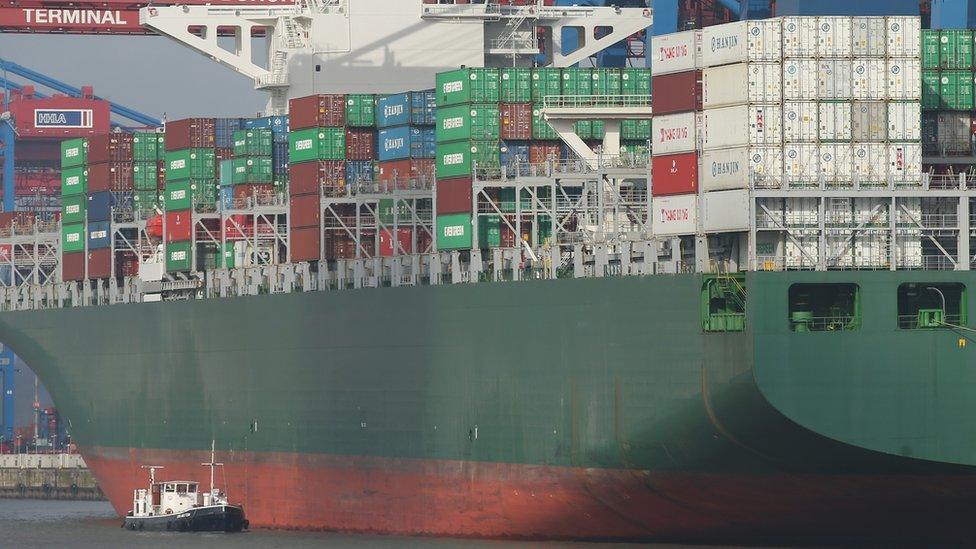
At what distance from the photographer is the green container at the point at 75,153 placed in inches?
2825

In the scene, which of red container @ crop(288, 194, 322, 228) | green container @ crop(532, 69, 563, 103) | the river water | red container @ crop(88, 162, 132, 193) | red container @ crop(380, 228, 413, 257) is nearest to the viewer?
the river water

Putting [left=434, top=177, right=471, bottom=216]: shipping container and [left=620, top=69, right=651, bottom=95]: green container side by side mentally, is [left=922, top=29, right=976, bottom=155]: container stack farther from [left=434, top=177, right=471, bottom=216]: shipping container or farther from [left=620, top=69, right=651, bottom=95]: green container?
[left=434, top=177, right=471, bottom=216]: shipping container

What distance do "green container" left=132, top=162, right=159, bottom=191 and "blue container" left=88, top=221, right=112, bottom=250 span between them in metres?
1.59

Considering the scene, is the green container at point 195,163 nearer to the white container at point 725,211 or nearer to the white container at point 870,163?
the white container at point 725,211

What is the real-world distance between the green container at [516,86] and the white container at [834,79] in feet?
36.6

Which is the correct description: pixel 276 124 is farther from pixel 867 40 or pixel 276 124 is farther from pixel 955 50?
pixel 867 40

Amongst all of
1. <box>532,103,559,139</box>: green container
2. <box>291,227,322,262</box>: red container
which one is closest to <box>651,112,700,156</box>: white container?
<box>532,103,559,139</box>: green container

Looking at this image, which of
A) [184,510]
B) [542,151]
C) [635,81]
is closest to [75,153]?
[184,510]

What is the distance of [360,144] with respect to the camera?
6094 centimetres

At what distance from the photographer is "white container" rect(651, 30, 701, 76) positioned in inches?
1880

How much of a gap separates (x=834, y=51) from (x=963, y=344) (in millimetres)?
6834

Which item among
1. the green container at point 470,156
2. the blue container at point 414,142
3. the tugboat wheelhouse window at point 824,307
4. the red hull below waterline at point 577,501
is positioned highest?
the blue container at point 414,142

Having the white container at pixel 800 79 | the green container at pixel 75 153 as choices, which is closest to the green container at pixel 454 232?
the white container at pixel 800 79

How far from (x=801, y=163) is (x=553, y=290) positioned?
7432 mm
